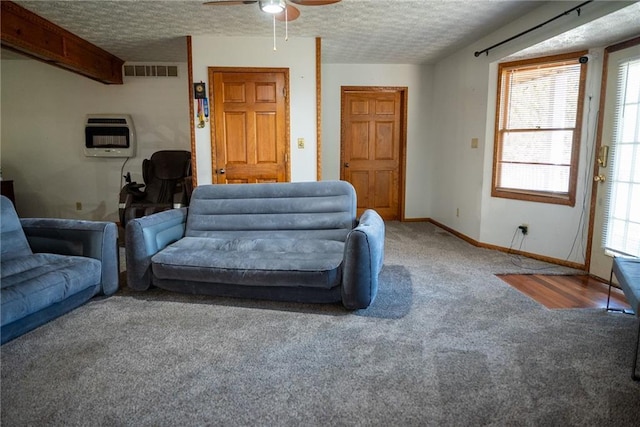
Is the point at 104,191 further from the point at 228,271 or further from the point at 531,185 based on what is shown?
the point at 531,185

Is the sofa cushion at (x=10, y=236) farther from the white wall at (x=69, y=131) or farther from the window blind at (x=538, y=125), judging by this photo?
the window blind at (x=538, y=125)

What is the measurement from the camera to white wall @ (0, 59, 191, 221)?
5852 millimetres

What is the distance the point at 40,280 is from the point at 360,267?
6.41 feet

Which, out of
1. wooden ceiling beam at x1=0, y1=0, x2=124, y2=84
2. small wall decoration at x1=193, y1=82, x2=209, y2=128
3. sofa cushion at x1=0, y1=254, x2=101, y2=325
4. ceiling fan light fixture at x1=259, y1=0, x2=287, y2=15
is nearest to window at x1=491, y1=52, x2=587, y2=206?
ceiling fan light fixture at x1=259, y1=0, x2=287, y2=15

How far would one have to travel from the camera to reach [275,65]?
4660 mm

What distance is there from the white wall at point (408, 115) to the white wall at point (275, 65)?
1349 millimetres

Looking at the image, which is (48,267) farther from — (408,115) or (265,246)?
(408,115)

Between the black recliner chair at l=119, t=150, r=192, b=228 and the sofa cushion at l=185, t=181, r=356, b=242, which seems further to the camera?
the black recliner chair at l=119, t=150, r=192, b=228

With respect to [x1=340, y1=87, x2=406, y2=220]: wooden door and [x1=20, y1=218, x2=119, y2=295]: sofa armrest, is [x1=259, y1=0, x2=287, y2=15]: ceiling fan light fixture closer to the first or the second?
[x1=20, y1=218, x2=119, y2=295]: sofa armrest

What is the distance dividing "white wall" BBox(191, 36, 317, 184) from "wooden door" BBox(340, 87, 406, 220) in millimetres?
1453

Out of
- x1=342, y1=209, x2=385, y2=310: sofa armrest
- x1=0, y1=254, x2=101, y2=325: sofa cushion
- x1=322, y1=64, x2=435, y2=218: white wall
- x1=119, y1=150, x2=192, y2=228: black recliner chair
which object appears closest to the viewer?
x1=0, y1=254, x2=101, y2=325: sofa cushion

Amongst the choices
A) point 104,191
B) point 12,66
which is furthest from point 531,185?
point 12,66

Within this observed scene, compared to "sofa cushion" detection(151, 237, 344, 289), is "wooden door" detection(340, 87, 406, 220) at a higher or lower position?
higher

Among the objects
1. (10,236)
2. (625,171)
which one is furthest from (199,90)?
(625,171)
